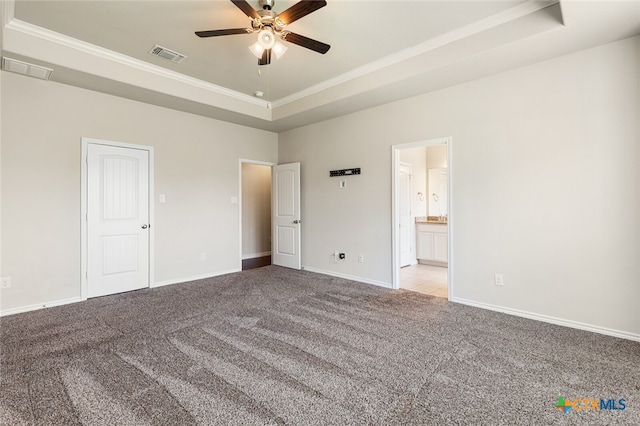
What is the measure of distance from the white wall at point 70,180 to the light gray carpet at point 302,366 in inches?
22.8

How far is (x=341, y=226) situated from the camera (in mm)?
5188

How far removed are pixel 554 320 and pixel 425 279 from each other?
2069mm

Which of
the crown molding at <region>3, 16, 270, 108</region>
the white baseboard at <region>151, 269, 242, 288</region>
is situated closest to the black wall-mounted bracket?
the crown molding at <region>3, 16, 270, 108</region>

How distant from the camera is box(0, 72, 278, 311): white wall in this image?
3.51 metres

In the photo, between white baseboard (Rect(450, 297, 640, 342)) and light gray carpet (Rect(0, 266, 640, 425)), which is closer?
light gray carpet (Rect(0, 266, 640, 425))

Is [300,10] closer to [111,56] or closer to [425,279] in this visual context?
[111,56]

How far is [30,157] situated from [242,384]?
12.1ft

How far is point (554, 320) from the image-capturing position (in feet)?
10.5

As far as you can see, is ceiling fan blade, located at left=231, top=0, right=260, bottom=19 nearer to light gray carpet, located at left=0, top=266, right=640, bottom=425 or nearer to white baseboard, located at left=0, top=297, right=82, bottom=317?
light gray carpet, located at left=0, top=266, right=640, bottom=425

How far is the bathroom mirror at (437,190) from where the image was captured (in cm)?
680

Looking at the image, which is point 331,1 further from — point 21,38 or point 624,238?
point 624,238

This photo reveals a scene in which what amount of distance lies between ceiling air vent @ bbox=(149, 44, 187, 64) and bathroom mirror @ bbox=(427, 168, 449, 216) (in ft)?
17.4

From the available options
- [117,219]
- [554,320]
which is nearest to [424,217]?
[554,320]

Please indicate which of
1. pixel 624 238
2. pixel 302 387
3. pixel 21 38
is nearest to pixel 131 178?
pixel 21 38
